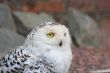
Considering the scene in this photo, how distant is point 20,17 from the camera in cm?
354

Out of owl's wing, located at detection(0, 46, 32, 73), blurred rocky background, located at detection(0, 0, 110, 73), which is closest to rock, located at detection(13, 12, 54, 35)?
blurred rocky background, located at detection(0, 0, 110, 73)

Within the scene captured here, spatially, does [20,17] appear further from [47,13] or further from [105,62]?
[105,62]

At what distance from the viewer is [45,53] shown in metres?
1.96

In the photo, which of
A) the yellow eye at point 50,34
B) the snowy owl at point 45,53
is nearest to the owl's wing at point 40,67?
the snowy owl at point 45,53

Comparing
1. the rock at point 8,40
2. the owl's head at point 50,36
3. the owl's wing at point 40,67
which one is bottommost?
the owl's wing at point 40,67

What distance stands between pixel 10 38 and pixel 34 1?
101cm

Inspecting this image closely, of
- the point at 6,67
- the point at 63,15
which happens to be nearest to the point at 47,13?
the point at 63,15

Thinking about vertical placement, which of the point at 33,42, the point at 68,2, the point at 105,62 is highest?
the point at 68,2

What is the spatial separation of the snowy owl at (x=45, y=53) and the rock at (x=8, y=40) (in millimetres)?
810

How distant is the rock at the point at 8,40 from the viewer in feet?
9.44

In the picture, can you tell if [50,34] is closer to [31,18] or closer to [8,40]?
[8,40]

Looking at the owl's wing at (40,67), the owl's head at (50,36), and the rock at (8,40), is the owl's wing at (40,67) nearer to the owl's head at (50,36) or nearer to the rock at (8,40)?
the owl's head at (50,36)

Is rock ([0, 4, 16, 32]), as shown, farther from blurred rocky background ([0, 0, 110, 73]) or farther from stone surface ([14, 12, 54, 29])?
stone surface ([14, 12, 54, 29])

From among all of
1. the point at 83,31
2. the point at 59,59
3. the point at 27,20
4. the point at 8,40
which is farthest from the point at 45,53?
the point at 83,31
